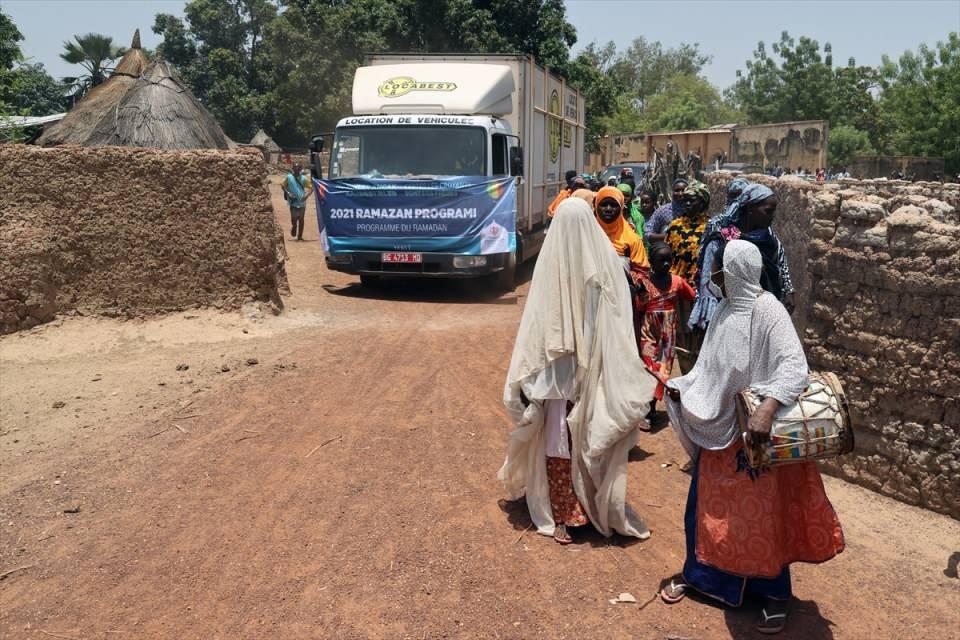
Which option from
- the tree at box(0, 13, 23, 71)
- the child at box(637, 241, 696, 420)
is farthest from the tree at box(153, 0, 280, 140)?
the child at box(637, 241, 696, 420)

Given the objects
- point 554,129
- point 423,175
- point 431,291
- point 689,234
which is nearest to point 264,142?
point 554,129

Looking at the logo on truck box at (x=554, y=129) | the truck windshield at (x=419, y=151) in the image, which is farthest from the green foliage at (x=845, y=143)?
the truck windshield at (x=419, y=151)

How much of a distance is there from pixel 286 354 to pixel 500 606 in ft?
15.1

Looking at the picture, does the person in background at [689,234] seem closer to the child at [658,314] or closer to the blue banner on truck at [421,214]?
the child at [658,314]

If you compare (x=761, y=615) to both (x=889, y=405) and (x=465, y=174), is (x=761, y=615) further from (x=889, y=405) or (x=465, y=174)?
(x=465, y=174)

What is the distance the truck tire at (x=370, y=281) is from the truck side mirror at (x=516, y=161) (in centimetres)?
247

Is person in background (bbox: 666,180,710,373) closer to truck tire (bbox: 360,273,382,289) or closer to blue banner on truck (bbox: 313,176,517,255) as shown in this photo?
blue banner on truck (bbox: 313,176,517,255)

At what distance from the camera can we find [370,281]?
12.2 m

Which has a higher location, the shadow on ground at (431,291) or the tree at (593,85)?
the tree at (593,85)

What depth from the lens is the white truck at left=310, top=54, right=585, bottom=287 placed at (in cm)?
1065

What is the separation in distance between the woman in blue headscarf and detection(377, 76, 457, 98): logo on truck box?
7.13 meters

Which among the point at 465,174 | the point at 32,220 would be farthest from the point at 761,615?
the point at 465,174

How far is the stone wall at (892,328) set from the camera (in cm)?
447

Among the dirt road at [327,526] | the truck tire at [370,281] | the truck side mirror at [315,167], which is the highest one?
the truck side mirror at [315,167]
